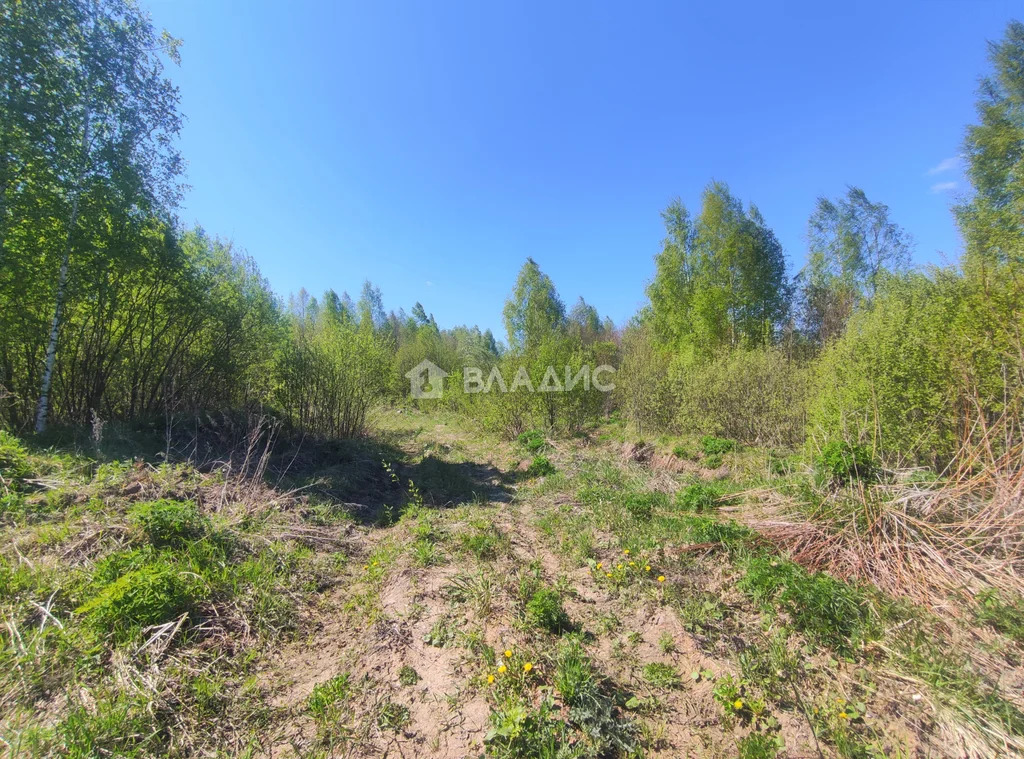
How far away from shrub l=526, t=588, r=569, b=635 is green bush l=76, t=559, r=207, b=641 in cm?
233

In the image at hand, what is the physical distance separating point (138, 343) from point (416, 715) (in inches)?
337

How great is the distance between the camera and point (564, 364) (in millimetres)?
10703

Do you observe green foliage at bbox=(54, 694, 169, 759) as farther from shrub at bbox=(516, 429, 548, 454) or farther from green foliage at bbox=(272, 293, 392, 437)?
shrub at bbox=(516, 429, 548, 454)

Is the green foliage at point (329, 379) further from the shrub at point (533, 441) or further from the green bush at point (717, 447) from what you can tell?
the green bush at point (717, 447)

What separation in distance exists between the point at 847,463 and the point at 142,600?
5.34 meters

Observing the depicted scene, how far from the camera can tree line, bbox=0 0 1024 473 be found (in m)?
4.86

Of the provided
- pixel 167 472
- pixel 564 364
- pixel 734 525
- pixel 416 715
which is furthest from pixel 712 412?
pixel 167 472

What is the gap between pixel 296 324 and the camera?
9461mm

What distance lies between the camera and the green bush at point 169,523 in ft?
10.1

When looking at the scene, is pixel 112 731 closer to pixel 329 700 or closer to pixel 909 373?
pixel 329 700

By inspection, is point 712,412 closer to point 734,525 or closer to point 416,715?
point 734,525

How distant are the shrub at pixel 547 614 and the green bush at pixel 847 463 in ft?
8.76

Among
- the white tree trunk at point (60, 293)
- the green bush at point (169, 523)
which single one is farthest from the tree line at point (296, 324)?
the green bush at point (169, 523)

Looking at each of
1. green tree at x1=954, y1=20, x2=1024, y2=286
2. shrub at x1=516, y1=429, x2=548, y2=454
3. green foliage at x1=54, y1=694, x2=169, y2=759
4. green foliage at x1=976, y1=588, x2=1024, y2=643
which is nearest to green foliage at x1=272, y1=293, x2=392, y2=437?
shrub at x1=516, y1=429, x2=548, y2=454
